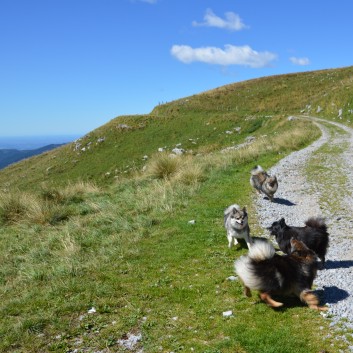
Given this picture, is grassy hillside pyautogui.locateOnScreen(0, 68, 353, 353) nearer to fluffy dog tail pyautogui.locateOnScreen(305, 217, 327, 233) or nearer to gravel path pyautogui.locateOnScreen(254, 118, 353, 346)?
gravel path pyautogui.locateOnScreen(254, 118, 353, 346)

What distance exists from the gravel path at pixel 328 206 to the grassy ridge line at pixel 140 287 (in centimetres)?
76

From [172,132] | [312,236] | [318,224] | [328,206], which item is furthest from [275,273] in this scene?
[172,132]

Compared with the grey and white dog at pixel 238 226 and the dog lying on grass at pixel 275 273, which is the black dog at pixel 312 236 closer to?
the grey and white dog at pixel 238 226

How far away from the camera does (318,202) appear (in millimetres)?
13305

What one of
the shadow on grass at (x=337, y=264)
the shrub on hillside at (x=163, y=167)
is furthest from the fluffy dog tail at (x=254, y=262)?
the shrub on hillside at (x=163, y=167)

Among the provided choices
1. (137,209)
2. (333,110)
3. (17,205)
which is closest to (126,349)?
(137,209)

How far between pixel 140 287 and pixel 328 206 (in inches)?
317

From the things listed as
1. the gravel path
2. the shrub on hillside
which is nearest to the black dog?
the gravel path

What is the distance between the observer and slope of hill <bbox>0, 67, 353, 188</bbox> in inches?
1698

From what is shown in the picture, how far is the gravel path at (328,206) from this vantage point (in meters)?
6.73

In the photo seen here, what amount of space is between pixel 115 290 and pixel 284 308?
11.7 feet

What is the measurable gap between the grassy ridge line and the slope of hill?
22498 millimetres

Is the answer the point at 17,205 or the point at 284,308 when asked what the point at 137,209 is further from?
the point at 284,308

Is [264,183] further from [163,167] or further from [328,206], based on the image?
[163,167]
